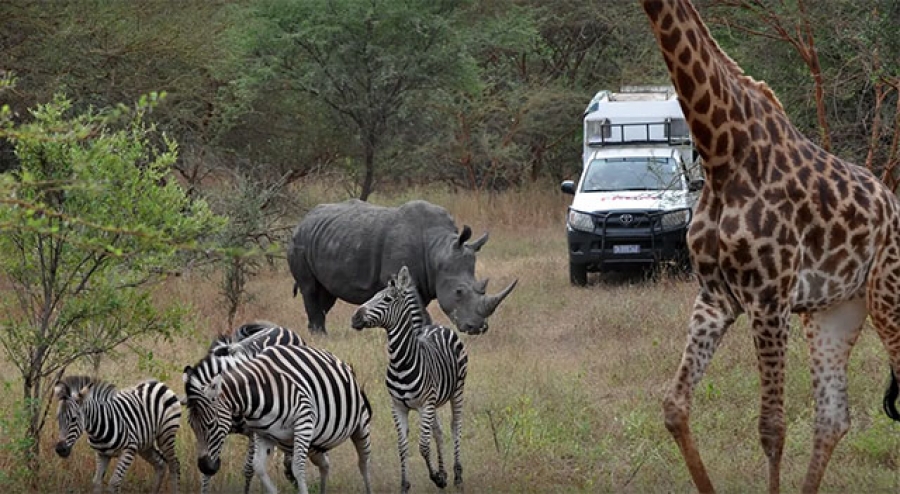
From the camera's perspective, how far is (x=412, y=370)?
352 inches

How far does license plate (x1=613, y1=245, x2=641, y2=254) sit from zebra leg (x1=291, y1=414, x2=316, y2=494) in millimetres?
11653

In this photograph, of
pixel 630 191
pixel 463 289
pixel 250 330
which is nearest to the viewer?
pixel 250 330

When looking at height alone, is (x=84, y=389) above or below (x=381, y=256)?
below

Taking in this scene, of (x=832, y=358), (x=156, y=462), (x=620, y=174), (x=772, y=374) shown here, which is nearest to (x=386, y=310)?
(x=156, y=462)

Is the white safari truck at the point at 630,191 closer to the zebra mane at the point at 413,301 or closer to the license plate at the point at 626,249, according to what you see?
the license plate at the point at 626,249

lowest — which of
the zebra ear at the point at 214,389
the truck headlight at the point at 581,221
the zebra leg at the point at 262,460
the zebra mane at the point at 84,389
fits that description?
the zebra leg at the point at 262,460

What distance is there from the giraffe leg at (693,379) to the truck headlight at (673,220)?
1191 centimetres

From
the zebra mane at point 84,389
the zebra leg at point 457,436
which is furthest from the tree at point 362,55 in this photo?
the zebra mane at point 84,389

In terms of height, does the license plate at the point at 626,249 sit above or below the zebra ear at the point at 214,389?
above

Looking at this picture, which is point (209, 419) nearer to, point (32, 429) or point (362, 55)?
point (32, 429)

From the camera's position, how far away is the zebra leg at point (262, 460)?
7.87m

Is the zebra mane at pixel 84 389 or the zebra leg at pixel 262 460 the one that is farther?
the zebra mane at pixel 84 389

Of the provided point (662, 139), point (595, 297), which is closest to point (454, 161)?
point (662, 139)

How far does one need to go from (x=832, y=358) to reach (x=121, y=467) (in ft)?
14.0
